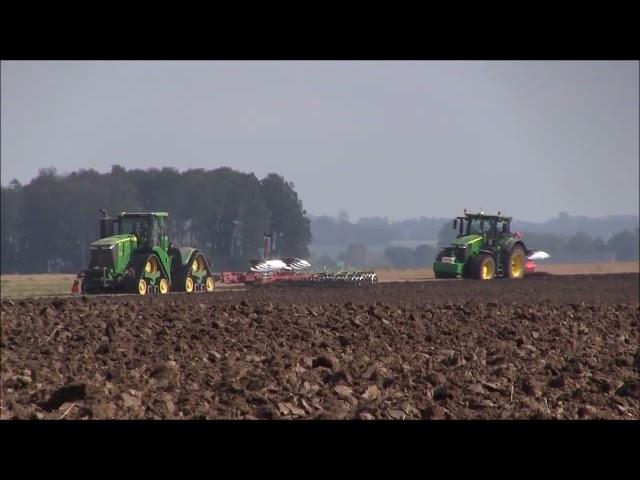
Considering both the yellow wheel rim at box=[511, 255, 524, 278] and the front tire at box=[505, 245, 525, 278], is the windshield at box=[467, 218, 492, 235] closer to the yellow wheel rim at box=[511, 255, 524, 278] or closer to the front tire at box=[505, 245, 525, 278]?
the front tire at box=[505, 245, 525, 278]

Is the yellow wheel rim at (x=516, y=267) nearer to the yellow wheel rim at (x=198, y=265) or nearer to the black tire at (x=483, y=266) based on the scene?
the black tire at (x=483, y=266)

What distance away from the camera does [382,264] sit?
94.7 ft

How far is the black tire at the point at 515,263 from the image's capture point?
3180 centimetres

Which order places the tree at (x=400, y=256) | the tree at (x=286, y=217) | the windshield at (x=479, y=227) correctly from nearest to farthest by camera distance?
the tree at (x=286, y=217) < the tree at (x=400, y=256) < the windshield at (x=479, y=227)

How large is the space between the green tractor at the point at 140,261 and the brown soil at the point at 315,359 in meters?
1.05

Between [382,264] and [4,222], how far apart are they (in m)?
10.6

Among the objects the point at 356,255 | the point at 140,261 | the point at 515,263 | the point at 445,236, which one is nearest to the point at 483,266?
the point at 445,236

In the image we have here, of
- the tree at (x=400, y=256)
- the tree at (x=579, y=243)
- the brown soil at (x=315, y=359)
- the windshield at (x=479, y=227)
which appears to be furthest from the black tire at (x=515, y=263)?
the brown soil at (x=315, y=359)

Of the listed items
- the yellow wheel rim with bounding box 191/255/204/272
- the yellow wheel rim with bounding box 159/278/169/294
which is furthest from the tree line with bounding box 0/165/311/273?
the yellow wheel rim with bounding box 159/278/169/294

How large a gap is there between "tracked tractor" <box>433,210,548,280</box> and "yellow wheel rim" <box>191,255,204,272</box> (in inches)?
327

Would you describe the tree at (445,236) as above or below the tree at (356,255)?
above

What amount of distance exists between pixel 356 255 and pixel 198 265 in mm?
4717

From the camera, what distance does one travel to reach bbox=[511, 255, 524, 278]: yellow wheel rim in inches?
1273
